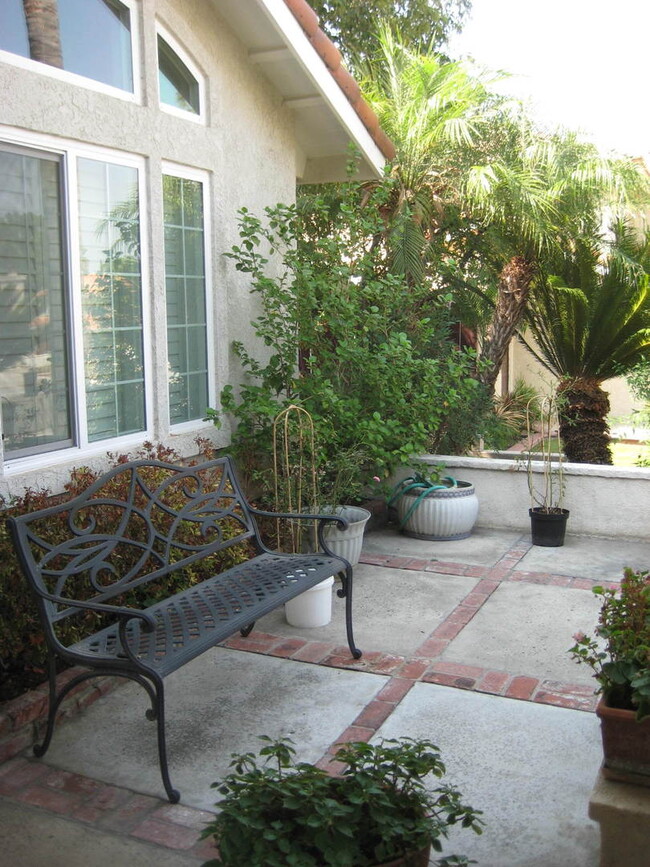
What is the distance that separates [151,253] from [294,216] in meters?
1.59

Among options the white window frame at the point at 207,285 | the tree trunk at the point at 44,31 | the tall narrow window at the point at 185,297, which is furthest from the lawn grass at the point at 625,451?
the tree trunk at the point at 44,31

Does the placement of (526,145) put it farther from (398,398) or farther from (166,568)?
(166,568)

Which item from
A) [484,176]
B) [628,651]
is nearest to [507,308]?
[484,176]

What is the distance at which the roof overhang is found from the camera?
6.14 m

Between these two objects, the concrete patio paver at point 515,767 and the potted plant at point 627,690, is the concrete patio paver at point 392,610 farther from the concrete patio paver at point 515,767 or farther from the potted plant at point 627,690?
the potted plant at point 627,690

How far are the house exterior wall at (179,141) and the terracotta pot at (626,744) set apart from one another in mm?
3087

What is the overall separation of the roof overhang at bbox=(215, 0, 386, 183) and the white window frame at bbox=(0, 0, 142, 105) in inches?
35.7

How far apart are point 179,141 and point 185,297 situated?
1.03 m

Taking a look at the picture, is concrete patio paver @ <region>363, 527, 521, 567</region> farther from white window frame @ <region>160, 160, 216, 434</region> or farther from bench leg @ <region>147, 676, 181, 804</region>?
bench leg @ <region>147, 676, 181, 804</region>

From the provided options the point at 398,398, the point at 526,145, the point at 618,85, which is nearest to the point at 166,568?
the point at 398,398

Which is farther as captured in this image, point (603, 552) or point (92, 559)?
point (603, 552)

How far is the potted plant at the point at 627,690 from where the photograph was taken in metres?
2.76

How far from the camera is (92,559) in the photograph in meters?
4.00

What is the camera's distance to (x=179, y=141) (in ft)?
19.0
